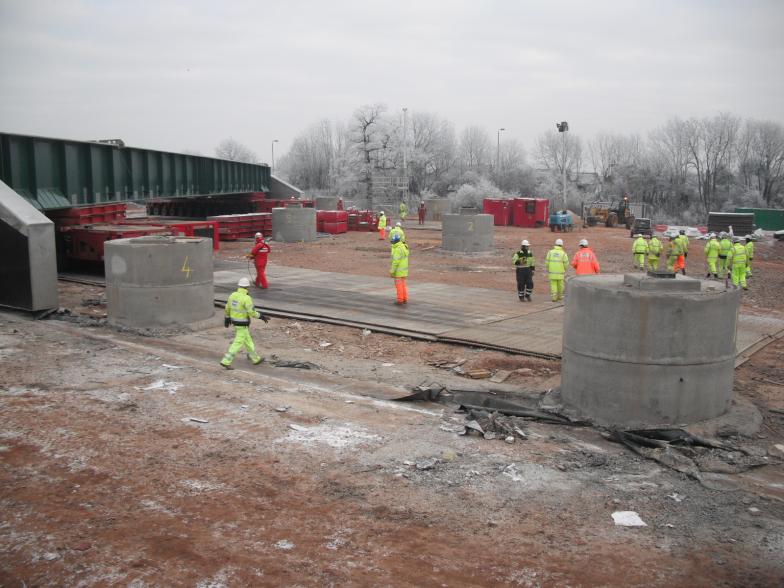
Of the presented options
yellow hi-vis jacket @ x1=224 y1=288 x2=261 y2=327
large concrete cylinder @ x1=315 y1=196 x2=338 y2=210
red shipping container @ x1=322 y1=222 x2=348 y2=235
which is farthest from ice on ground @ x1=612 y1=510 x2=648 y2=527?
large concrete cylinder @ x1=315 y1=196 x2=338 y2=210

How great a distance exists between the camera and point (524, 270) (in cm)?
1823

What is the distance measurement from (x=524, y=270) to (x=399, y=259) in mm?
3436

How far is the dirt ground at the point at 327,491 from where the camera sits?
5469 millimetres

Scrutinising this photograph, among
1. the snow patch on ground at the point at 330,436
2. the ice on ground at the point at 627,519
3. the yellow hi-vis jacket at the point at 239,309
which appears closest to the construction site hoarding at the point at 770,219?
the yellow hi-vis jacket at the point at 239,309

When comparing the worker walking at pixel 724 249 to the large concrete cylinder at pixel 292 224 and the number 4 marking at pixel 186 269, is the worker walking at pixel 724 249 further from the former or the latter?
the large concrete cylinder at pixel 292 224

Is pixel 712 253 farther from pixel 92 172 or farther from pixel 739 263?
pixel 92 172

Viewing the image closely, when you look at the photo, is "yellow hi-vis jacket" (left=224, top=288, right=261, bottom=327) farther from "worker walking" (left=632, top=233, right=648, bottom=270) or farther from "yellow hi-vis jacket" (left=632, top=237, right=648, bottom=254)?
"yellow hi-vis jacket" (left=632, top=237, right=648, bottom=254)

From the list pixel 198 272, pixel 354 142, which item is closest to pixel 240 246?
pixel 198 272

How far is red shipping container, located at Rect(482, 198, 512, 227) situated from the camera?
47.4m

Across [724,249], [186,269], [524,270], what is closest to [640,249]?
[724,249]

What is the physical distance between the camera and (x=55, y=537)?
18.9 feet

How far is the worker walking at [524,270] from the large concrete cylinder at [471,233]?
11288mm

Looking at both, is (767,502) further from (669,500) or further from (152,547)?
(152,547)

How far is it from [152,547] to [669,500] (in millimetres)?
4634
